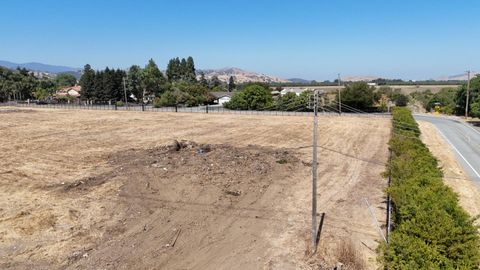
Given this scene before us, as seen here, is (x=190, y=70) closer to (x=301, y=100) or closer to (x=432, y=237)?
(x=301, y=100)

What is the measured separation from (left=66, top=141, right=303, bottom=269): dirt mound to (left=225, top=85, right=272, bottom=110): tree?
165 feet

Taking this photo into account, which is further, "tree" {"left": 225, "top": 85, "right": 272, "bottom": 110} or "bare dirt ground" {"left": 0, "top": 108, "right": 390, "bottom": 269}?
"tree" {"left": 225, "top": 85, "right": 272, "bottom": 110}

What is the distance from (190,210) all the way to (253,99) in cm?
6297

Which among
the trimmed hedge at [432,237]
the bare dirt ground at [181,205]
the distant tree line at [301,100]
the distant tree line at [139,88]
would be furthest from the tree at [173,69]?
the trimmed hedge at [432,237]

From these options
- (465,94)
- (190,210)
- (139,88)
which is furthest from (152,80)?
(190,210)

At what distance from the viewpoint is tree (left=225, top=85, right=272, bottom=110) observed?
79000 millimetres

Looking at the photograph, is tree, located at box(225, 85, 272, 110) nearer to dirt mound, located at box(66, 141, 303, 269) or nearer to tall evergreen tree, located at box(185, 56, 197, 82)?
dirt mound, located at box(66, 141, 303, 269)

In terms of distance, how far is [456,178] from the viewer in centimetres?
2422

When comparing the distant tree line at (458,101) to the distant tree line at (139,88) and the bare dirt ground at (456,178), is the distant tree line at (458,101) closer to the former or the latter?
the bare dirt ground at (456,178)

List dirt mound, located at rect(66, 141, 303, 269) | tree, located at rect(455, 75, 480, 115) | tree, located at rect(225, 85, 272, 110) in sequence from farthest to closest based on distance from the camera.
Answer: tree, located at rect(225, 85, 272, 110) → tree, located at rect(455, 75, 480, 115) → dirt mound, located at rect(66, 141, 303, 269)

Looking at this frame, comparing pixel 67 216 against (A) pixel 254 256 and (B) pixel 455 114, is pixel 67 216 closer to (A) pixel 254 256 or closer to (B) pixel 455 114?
(A) pixel 254 256

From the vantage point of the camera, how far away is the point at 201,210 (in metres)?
17.6

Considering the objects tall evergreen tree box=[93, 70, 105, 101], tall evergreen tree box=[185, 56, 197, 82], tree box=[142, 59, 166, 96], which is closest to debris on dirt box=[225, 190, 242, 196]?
tall evergreen tree box=[93, 70, 105, 101]

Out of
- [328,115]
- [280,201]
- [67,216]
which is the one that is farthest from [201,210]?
[328,115]
